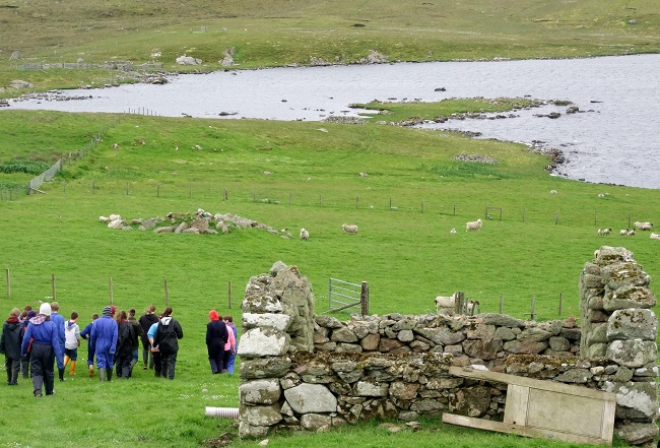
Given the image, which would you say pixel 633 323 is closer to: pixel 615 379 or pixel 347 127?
pixel 615 379

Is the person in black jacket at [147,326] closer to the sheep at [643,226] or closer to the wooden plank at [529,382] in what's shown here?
the wooden plank at [529,382]

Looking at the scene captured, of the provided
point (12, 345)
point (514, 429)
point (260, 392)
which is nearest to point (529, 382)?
point (514, 429)

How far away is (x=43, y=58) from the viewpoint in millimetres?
197625

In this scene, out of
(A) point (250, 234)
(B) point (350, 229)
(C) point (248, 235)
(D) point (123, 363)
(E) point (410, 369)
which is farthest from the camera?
(B) point (350, 229)

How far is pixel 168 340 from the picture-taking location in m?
27.5

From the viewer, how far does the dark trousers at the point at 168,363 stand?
27609mm

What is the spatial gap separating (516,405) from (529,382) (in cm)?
48

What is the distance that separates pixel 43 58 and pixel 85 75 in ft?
95.5

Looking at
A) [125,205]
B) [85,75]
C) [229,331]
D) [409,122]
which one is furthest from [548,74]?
[229,331]

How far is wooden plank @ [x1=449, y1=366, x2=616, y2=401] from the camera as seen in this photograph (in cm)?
1850

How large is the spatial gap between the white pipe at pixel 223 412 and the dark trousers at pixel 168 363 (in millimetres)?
6854

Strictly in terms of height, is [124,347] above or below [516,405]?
below

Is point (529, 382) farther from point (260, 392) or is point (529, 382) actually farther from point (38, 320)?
point (38, 320)

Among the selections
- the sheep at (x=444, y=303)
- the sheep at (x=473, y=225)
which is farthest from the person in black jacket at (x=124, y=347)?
the sheep at (x=473, y=225)
